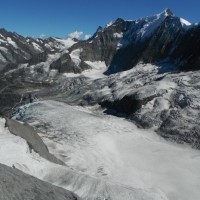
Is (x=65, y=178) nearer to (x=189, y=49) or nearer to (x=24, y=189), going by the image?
(x=24, y=189)

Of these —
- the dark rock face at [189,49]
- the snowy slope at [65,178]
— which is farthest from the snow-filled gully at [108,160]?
the dark rock face at [189,49]

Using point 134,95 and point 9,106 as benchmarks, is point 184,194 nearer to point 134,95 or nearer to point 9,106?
point 134,95

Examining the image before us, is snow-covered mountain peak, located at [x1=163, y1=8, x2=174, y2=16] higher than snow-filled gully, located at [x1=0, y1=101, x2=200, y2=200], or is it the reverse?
snow-covered mountain peak, located at [x1=163, y1=8, x2=174, y2=16]

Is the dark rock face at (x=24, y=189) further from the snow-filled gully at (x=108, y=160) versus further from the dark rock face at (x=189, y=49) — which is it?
the dark rock face at (x=189, y=49)

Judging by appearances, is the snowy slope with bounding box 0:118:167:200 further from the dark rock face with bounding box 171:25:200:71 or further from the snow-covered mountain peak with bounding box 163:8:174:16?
the snow-covered mountain peak with bounding box 163:8:174:16

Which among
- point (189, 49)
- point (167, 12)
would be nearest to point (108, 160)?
point (189, 49)

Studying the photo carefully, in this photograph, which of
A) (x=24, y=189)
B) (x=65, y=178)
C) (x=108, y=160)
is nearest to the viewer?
(x=24, y=189)

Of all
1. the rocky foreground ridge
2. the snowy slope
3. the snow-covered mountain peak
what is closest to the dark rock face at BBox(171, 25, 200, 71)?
the rocky foreground ridge
